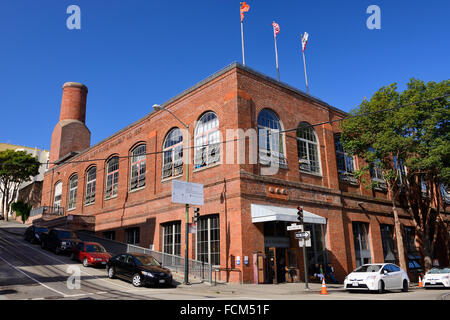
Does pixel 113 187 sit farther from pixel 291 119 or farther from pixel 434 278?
pixel 434 278

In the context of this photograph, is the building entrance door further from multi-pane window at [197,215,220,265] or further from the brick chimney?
the brick chimney

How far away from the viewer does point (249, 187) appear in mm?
20594

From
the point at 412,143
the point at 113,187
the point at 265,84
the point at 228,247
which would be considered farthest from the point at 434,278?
the point at 113,187

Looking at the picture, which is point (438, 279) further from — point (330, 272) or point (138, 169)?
point (138, 169)

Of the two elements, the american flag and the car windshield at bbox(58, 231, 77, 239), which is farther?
the american flag

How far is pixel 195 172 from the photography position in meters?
24.0

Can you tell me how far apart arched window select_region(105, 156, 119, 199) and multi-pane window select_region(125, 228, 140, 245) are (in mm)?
4588

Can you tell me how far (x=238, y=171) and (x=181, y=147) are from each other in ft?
23.4

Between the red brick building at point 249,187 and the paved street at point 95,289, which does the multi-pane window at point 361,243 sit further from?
the paved street at point 95,289

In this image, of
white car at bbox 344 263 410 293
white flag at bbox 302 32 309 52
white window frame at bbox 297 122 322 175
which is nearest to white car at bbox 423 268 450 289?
white car at bbox 344 263 410 293

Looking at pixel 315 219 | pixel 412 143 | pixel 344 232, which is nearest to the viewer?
pixel 315 219

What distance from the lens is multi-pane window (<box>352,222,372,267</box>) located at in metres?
26.3

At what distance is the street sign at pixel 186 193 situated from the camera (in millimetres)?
18625

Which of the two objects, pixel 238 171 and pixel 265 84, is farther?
pixel 265 84
